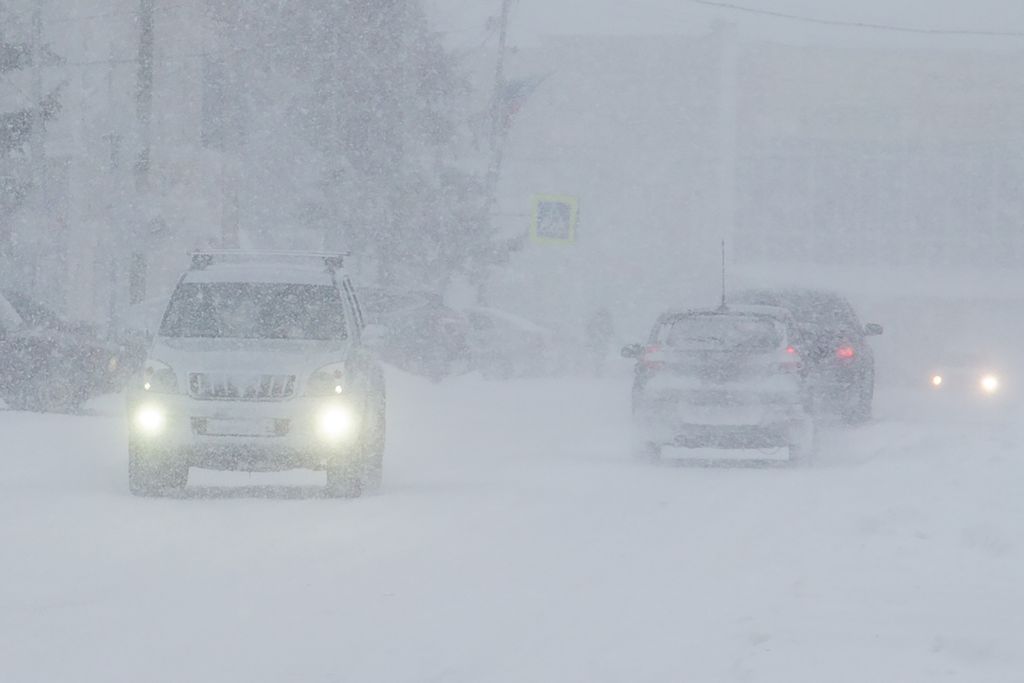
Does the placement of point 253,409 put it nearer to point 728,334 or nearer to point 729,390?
point 729,390

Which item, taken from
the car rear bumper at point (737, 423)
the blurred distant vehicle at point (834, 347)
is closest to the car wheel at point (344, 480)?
the car rear bumper at point (737, 423)

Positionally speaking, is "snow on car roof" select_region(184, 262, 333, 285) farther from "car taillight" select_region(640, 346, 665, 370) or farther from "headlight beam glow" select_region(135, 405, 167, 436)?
"car taillight" select_region(640, 346, 665, 370)

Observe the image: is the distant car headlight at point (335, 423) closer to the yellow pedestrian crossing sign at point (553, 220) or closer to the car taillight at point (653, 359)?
the car taillight at point (653, 359)

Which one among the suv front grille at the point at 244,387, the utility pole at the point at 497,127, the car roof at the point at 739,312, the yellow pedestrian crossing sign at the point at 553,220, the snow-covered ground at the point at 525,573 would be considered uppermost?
the utility pole at the point at 497,127

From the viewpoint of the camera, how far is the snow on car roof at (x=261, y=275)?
14.3 m

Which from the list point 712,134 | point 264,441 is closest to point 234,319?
point 264,441

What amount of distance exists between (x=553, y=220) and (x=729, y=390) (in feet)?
53.3

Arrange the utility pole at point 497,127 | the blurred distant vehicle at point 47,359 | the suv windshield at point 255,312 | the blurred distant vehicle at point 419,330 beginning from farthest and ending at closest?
1. the utility pole at point 497,127
2. the blurred distant vehicle at point 419,330
3. the blurred distant vehicle at point 47,359
4. the suv windshield at point 255,312

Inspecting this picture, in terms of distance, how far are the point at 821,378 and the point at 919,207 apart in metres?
36.4

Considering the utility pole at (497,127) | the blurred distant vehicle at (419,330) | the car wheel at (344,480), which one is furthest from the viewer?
the utility pole at (497,127)

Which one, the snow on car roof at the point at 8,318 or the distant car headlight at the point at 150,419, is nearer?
the distant car headlight at the point at 150,419

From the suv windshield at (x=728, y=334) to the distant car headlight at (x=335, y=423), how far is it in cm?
459

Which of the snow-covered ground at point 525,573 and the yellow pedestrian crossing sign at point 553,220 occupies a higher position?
the yellow pedestrian crossing sign at point 553,220

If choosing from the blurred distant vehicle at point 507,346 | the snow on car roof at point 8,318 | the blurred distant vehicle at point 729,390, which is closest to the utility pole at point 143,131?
the snow on car roof at point 8,318
